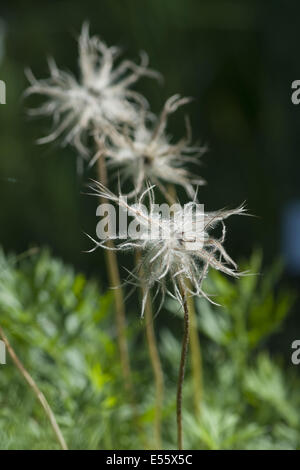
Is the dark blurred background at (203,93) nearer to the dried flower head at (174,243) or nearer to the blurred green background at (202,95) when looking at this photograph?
→ the blurred green background at (202,95)

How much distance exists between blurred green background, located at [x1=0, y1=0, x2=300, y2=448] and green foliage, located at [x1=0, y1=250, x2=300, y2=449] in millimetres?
515

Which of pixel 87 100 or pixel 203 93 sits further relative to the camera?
pixel 203 93

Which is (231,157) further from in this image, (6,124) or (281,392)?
(281,392)

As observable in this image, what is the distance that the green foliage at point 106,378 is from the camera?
41 cm

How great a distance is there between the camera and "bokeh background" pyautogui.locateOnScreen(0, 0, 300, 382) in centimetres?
102

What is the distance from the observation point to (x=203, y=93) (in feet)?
3.49

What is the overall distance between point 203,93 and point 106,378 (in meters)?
0.73

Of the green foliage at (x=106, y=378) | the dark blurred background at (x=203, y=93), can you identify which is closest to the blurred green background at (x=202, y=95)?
the dark blurred background at (x=203, y=93)

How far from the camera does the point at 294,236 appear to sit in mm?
1115

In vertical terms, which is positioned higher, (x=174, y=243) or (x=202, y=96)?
(x=202, y=96)

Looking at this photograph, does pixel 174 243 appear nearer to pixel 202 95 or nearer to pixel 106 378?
pixel 106 378

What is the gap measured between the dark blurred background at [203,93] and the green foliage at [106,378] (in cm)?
53

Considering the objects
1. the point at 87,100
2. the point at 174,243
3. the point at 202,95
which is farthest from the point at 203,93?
the point at 174,243
